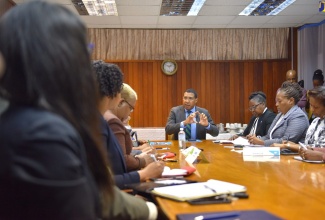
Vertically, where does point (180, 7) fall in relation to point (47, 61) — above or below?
above

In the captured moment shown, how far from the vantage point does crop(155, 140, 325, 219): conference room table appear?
5.36 ft

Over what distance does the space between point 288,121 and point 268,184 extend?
2.34 m

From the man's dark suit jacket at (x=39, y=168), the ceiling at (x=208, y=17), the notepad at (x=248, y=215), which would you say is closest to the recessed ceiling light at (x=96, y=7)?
the ceiling at (x=208, y=17)

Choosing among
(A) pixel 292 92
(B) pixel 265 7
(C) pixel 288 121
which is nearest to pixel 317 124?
(C) pixel 288 121

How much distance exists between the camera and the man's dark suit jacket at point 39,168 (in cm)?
78

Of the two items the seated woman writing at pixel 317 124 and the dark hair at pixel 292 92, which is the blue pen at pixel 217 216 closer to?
the seated woman writing at pixel 317 124

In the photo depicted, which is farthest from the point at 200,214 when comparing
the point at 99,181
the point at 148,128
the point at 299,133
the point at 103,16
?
the point at 148,128

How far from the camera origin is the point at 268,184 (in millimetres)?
2203

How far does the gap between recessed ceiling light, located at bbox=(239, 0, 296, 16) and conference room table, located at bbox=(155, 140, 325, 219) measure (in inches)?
133

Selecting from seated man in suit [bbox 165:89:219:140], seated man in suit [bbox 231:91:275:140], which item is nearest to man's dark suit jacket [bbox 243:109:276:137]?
seated man in suit [bbox 231:91:275:140]

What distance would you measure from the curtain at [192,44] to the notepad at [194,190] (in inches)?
252

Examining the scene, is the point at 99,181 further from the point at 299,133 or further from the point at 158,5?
the point at 158,5

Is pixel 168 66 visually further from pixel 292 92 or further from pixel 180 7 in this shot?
pixel 292 92

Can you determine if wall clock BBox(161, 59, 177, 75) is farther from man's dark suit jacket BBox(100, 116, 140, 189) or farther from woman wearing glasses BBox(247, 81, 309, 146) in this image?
man's dark suit jacket BBox(100, 116, 140, 189)
